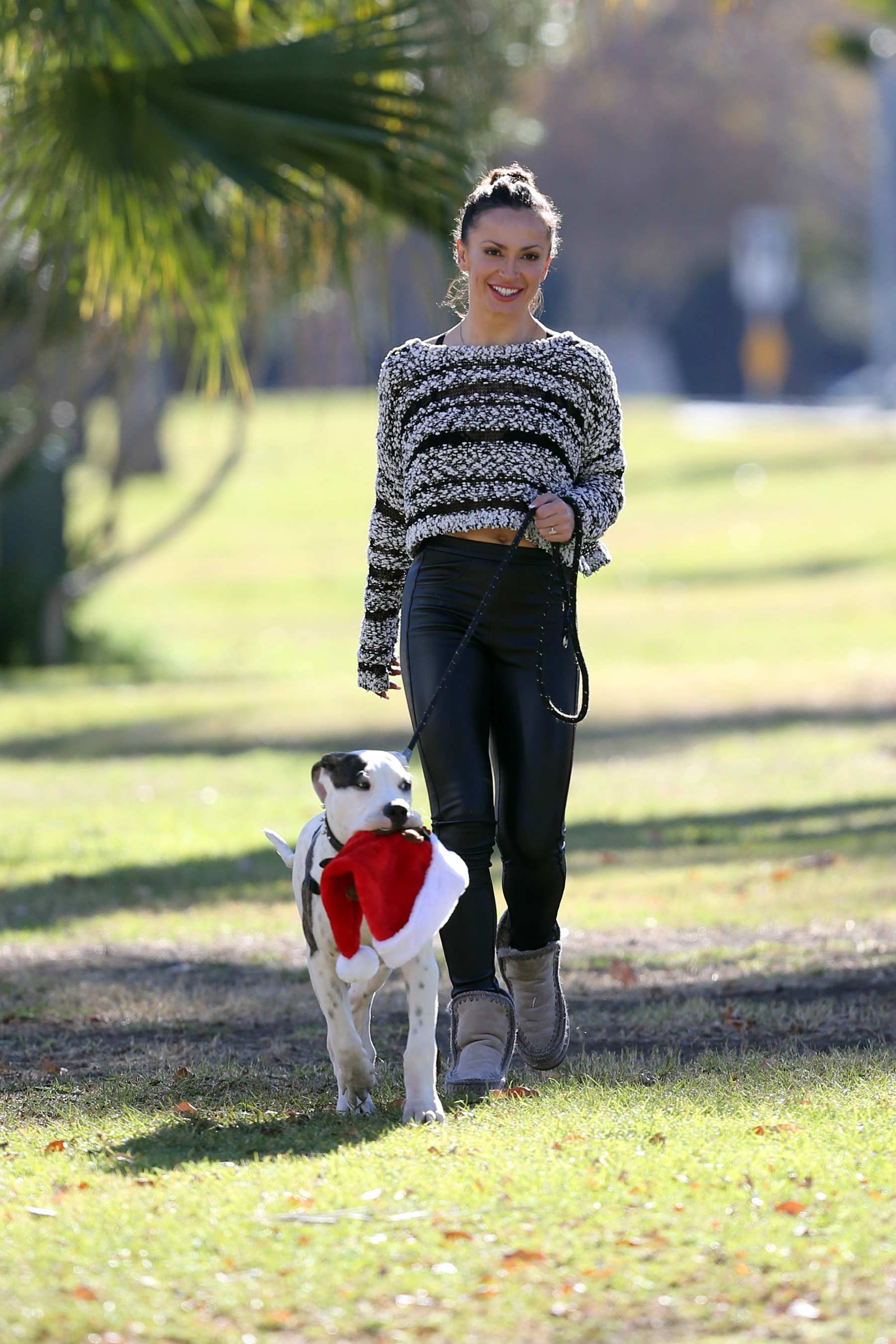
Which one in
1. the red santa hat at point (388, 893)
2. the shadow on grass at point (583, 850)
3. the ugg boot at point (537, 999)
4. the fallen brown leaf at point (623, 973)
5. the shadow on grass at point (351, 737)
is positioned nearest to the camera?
the red santa hat at point (388, 893)

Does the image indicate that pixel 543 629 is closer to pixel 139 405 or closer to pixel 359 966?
pixel 359 966

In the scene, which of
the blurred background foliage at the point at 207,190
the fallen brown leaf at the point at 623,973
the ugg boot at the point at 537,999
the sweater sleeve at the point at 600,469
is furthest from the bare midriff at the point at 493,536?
the blurred background foliage at the point at 207,190

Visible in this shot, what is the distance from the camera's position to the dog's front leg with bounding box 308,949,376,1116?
4.70 metres

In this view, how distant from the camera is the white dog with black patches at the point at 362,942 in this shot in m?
4.47

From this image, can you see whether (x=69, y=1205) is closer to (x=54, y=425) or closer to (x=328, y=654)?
(x=54, y=425)

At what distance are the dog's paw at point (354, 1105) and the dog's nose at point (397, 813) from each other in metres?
0.77

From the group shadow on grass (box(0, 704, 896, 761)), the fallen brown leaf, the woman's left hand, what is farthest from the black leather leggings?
shadow on grass (box(0, 704, 896, 761))

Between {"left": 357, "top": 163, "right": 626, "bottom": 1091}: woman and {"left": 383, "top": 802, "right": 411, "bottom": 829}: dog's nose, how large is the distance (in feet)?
1.80

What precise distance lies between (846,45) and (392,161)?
20328 millimetres

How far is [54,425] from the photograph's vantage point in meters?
17.1

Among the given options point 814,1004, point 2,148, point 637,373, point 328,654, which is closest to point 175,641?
point 328,654

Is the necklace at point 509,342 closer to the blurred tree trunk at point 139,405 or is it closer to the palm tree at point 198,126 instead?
the palm tree at point 198,126

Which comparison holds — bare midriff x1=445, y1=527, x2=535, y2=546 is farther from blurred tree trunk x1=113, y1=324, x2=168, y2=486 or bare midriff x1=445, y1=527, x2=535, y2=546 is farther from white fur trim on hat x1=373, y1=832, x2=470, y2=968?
blurred tree trunk x1=113, y1=324, x2=168, y2=486

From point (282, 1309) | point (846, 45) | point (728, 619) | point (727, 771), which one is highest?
point (846, 45)
